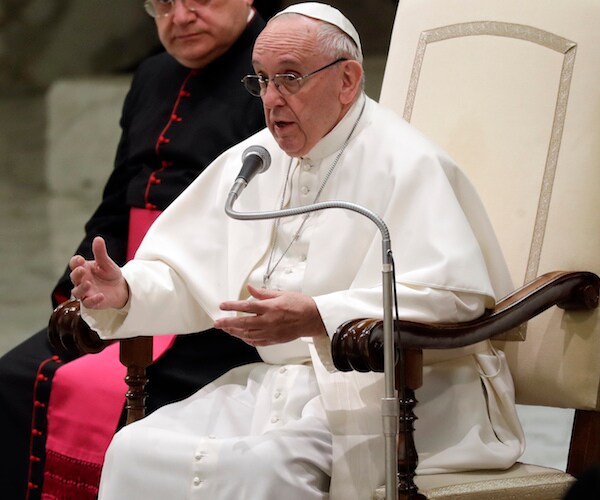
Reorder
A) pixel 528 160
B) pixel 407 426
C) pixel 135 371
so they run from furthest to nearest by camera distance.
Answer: pixel 528 160 → pixel 135 371 → pixel 407 426

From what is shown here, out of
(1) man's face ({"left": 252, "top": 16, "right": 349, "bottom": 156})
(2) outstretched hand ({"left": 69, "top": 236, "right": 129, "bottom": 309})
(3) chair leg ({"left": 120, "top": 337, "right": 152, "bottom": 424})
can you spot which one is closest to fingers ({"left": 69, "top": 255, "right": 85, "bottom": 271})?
(2) outstretched hand ({"left": 69, "top": 236, "right": 129, "bottom": 309})

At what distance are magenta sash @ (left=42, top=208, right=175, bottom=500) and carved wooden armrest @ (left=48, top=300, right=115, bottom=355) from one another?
47cm

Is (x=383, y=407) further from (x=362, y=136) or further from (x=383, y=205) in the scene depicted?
(x=362, y=136)

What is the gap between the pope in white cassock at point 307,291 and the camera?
2762 millimetres

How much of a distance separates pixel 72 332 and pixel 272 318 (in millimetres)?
659

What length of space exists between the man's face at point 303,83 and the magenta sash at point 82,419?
903mm

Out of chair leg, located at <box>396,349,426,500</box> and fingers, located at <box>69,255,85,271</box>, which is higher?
fingers, located at <box>69,255,85,271</box>

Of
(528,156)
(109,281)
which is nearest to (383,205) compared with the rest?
(528,156)

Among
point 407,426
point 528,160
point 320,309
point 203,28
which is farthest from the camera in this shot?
point 203,28

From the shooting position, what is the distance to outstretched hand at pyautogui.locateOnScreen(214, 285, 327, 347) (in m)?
2.66

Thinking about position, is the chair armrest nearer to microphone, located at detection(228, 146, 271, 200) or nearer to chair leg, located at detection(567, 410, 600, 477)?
chair leg, located at detection(567, 410, 600, 477)

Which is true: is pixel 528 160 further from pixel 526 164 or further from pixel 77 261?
pixel 77 261

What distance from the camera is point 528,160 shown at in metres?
3.28

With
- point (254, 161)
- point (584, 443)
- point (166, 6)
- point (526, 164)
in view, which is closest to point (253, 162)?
point (254, 161)
